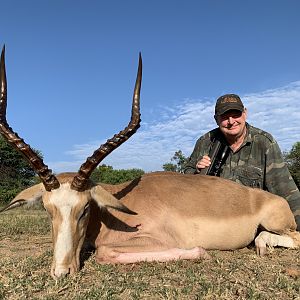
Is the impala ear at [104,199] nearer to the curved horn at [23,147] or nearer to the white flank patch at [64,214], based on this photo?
the white flank patch at [64,214]

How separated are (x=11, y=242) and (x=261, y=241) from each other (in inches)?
152

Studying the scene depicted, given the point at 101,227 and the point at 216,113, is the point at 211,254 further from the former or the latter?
the point at 216,113

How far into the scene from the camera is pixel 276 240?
19.1ft

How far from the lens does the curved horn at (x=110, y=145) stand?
4.60 metres

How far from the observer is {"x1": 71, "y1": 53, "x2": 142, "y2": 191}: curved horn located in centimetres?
460

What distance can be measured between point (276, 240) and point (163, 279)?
8.04 ft

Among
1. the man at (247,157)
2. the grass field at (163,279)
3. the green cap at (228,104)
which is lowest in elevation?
the grass field at (163,279)

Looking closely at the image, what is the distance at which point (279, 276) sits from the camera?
4090 millimetres

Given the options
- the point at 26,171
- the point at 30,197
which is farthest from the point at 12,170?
the point at 30,197

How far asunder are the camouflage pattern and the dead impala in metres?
0.69

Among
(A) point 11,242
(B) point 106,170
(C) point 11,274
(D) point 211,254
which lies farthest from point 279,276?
(B) point 106,170

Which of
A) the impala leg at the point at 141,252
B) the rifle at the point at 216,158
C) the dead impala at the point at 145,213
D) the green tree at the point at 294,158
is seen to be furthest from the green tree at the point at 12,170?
the impala leg at the point at 141,252

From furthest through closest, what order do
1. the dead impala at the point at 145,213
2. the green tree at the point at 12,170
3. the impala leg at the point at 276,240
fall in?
the green tree at the point at 12,170 → the impala leg at the point at 276,240 → the dead impala at the point at 145,213

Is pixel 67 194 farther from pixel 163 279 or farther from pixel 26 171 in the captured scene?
pixel 26 171
